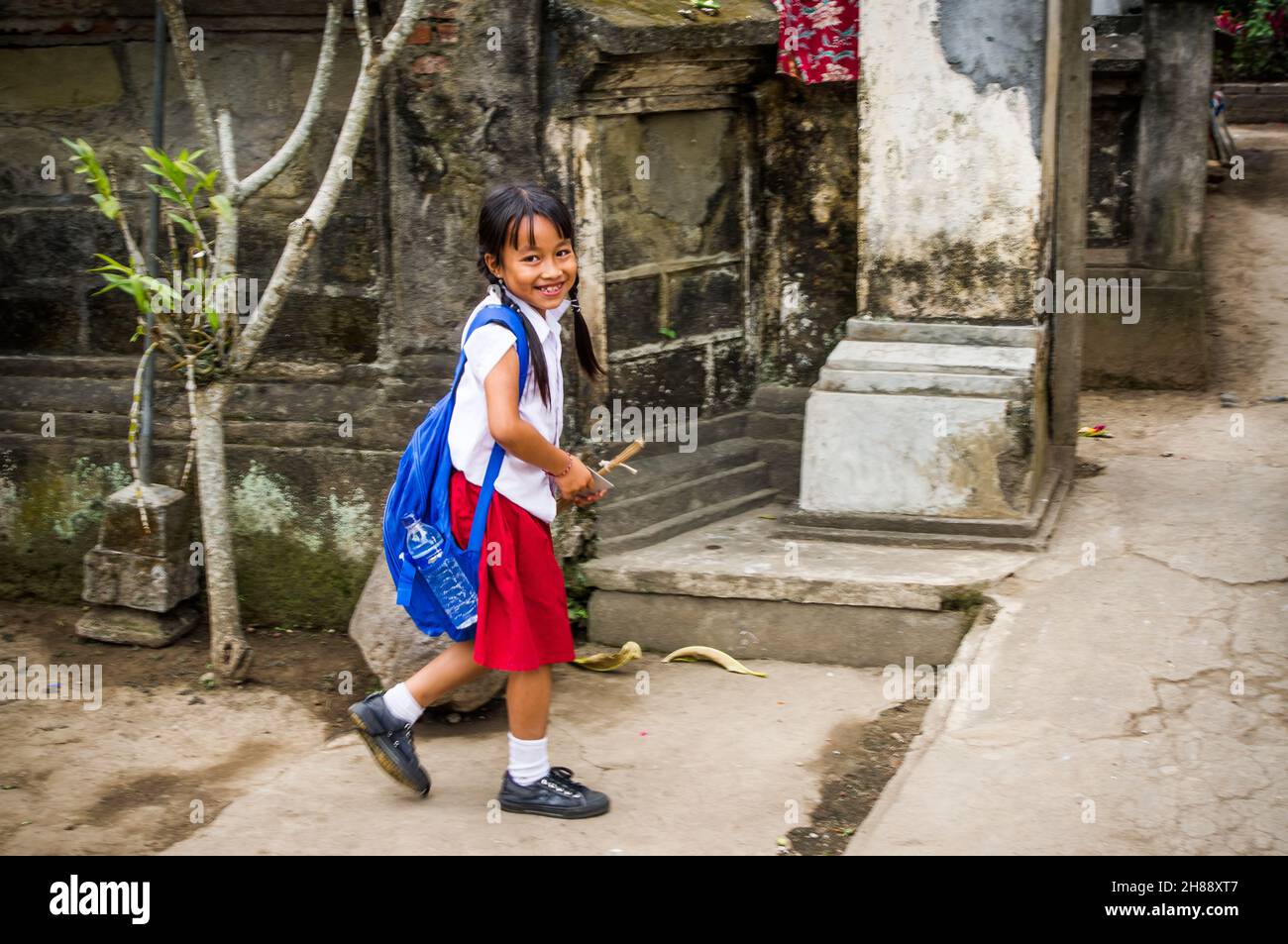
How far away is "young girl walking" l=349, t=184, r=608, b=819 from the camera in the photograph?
136 inches

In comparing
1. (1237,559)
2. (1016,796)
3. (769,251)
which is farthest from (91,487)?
(1237,559)

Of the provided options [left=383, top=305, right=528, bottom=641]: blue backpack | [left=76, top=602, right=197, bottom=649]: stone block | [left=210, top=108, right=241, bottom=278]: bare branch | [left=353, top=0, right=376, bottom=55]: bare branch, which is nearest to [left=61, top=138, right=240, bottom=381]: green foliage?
[left=210, top=108, right=241, bottom=278]: bare branch

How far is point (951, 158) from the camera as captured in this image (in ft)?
16.2

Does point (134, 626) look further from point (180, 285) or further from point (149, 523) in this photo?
point (180, 285)

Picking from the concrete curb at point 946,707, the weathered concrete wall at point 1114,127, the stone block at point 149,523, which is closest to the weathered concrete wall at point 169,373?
the stone block at point 149,523

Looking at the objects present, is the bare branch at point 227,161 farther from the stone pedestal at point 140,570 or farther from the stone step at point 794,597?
the stone step at point 794,597

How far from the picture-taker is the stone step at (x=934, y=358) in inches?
191

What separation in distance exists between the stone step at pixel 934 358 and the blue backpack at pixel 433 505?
1.84 meters

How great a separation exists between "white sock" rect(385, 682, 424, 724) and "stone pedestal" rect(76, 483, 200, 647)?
5.57ft

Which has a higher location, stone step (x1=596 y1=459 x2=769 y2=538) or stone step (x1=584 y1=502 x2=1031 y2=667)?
stone step (x1=596 y1=459 x2=769 y2=538)

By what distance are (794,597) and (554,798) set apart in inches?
51.1

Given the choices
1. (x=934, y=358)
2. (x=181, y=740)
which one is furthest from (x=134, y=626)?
(x=934, y=358)

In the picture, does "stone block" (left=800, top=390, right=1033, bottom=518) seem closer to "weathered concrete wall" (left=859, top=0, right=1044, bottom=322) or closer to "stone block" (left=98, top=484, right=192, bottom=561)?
"weathered concrete wall" (left=859, top=0, right=1044, bottom=322)

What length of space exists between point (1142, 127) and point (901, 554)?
4.04 m
